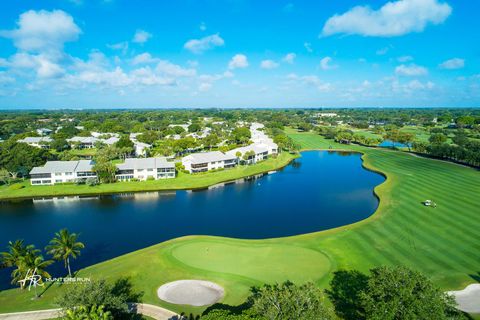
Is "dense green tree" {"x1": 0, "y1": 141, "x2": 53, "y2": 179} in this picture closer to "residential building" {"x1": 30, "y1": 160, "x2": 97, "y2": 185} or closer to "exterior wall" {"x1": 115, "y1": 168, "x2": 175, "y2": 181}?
"residential building" {"x1": 30, "y1": 160, "x2": 97, "y2": 185}

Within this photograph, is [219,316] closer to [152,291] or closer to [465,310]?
[152,291]

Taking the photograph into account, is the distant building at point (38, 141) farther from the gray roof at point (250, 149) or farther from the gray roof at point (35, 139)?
the gray roof at point (250, 149)

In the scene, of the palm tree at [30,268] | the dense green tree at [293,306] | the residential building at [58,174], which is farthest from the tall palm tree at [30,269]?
the residential building at [58,174]

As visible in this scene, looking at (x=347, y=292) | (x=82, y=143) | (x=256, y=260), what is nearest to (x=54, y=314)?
(x=256, y=260)

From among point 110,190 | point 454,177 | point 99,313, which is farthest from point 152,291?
point 454,177

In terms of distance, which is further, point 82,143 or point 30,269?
point 82,143

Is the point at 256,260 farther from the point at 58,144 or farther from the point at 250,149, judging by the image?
the point at 58,144
